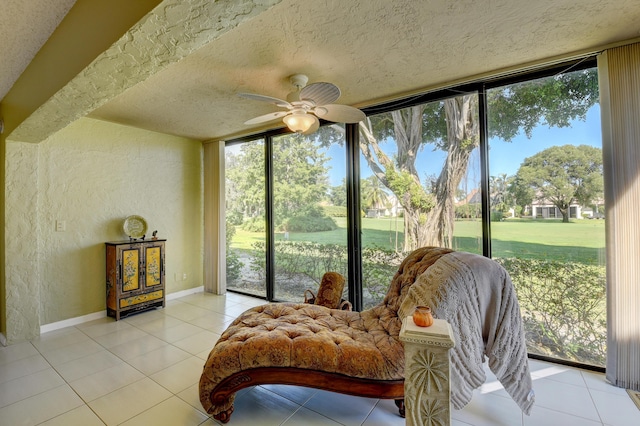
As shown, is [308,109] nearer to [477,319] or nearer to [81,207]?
[477,319]

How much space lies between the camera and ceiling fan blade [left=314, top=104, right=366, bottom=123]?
2254 millimetres

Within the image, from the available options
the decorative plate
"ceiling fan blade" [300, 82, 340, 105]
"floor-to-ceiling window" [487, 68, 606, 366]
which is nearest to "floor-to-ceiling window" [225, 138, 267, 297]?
the decorative plate

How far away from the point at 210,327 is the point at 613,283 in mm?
3893

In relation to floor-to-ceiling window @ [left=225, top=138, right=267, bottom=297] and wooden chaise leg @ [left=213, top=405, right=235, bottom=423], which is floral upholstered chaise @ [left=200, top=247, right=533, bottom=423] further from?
floor-to-ceiling window @ [left=225, top=138, right=267, bottom=297]

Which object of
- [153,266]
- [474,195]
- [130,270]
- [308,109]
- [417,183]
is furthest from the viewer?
[153,266]

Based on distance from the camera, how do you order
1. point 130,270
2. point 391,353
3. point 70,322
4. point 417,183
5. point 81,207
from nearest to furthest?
point 391,353
point 417,183
point 70,322
point 81,207
point 130,270

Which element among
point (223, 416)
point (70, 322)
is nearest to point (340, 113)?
point (223, 416)

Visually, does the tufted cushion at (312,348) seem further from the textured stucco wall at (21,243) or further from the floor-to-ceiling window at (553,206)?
the textured stucco wall at (21,243)

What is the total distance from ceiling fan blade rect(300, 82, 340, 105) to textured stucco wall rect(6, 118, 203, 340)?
127 inches

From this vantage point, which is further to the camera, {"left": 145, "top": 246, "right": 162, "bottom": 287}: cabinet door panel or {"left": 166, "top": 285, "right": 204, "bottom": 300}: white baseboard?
{"left": 166, "top": 285, "right": 204, "bottom": 300}: white baseboard

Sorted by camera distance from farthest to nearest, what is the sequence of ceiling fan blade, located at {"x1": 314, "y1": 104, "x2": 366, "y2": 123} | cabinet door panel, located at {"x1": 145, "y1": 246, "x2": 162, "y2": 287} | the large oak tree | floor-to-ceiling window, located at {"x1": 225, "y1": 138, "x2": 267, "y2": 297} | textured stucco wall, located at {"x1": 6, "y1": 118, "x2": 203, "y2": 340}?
floor-to-ceiling window, located at {"x1": 225, "y1": 138, "x2": 267, "y2": 297} < cabinet door panel, located at {"x1": 145, "y1": 246, "x2": 162, "y2": 287} < textured stucco wall, located at {"x1": 6, "y1": 118, "x2": 203, "y2": 340} < the large oak tree < ceiling fan blade, located at {"x1": 314, "y1": 104, "x2": 366, "y2": 123}

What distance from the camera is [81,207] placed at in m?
3.47

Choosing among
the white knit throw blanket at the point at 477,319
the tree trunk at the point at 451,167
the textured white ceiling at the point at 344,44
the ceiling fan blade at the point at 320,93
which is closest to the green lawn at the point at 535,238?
the tree trunk at the point at 451,167

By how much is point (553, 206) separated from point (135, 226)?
510 cm
